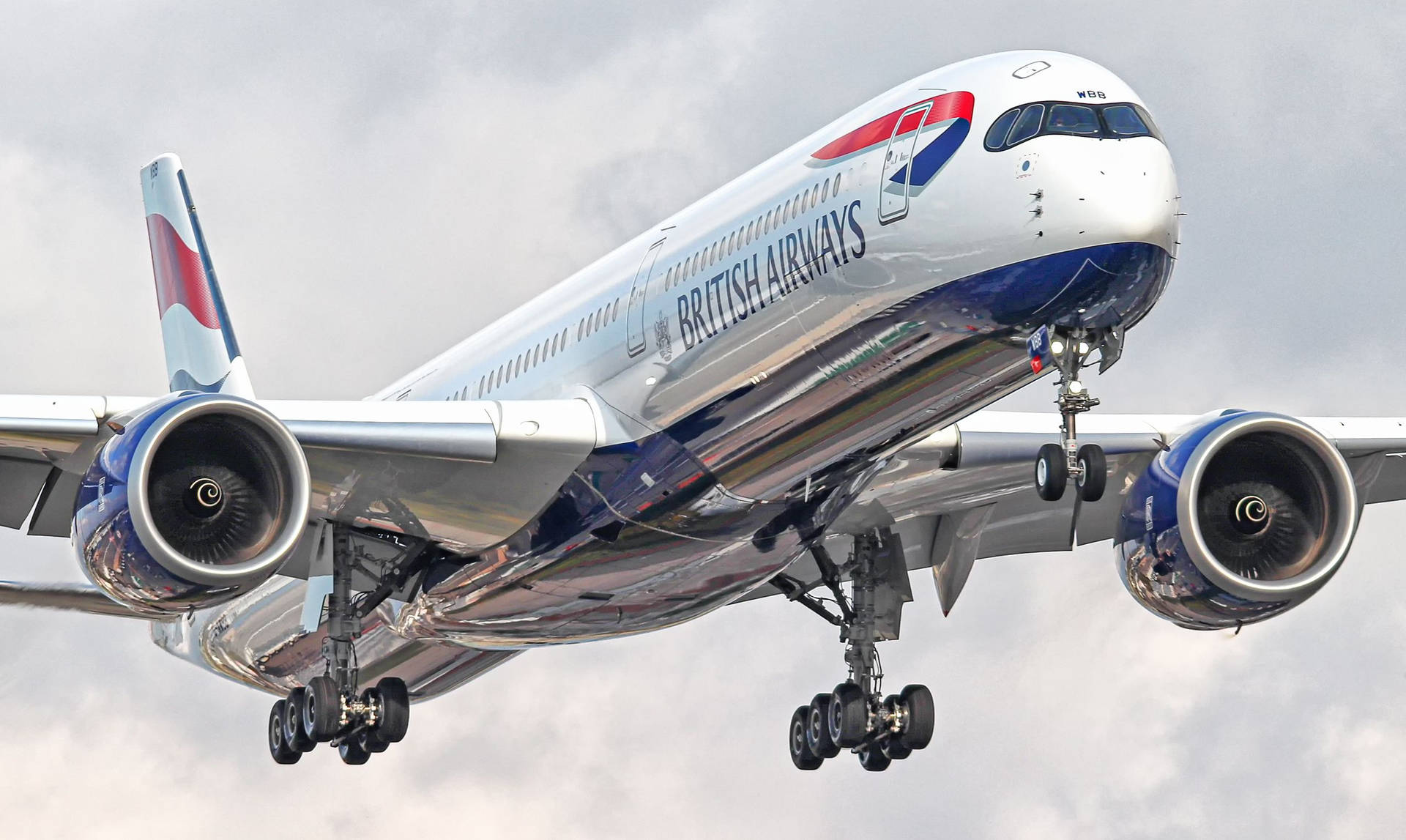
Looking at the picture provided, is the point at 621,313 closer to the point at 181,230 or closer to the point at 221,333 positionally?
the point at 221,333

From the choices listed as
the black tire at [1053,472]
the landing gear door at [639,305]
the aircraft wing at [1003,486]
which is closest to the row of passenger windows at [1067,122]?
the black tire at [1053,472]

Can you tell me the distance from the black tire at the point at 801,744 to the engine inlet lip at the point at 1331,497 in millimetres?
6030

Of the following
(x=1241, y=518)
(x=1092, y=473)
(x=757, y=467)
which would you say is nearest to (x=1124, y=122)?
(x=1092, y=473)

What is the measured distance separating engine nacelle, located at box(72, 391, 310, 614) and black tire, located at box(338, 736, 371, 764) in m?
5.16

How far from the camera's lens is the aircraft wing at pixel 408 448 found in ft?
71.6

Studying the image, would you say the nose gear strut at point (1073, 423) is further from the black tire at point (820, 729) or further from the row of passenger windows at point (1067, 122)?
the black tire at point (820, 729)

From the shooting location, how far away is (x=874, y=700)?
2733cm

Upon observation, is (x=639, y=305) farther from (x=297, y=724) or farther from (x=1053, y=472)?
(x=297, y=724)

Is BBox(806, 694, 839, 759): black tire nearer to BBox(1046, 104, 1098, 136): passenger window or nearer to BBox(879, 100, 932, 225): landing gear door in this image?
BBox(879, 100, 932, 225): landing gear door

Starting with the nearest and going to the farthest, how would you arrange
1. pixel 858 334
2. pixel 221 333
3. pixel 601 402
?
pixel 858 334 < pixel 601 402 < pixel 221 333

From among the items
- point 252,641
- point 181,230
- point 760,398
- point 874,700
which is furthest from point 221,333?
point 760,398

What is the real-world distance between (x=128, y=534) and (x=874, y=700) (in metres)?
10.6

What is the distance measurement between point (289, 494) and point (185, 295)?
597 inches

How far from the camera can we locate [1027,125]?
60.6ft
